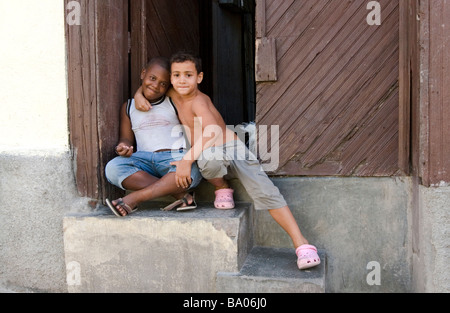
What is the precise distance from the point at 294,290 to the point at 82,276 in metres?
1.39

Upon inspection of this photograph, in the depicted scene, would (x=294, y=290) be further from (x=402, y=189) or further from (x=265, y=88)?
(x=265, y=88)

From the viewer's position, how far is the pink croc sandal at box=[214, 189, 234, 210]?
2.84 metres

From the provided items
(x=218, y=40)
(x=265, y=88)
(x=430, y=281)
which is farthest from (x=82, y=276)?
(x=218, y=40)

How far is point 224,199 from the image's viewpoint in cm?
287

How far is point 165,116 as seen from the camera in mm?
3180

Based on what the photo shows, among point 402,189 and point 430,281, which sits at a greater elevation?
point 402,189

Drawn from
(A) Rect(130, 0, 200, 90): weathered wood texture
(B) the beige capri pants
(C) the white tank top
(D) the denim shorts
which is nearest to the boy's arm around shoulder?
(C) the white tank top

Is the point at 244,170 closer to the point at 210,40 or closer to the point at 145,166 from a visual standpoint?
the point at 145,166

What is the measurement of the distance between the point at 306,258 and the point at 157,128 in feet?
4.75

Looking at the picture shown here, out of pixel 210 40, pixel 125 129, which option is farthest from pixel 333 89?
pixel 210 40

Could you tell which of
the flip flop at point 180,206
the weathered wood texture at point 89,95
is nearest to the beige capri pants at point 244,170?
the flip flop at point 180,206

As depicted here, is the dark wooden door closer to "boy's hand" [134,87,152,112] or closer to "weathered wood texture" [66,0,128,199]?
"boy's hand" [134,87,152,112]

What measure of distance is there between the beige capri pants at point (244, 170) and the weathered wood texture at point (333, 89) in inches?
11.4

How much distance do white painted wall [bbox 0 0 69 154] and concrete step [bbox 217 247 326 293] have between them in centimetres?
148
